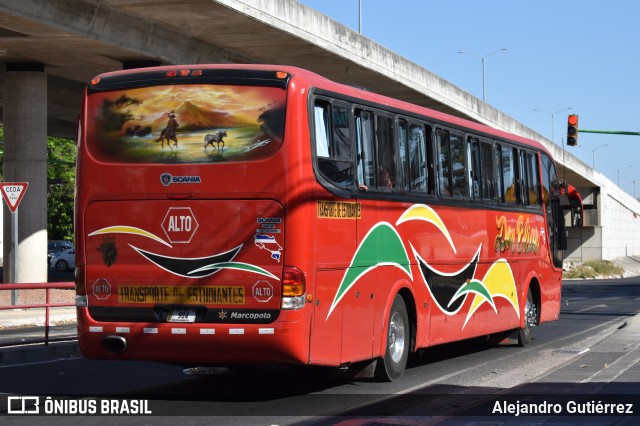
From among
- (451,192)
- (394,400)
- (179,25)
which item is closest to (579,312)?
(179,25)

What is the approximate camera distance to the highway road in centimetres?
1111

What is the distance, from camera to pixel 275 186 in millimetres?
11461

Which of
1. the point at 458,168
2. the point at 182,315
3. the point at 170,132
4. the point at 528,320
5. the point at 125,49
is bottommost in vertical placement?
the point at 528,320

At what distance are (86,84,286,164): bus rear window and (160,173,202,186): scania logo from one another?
17cm

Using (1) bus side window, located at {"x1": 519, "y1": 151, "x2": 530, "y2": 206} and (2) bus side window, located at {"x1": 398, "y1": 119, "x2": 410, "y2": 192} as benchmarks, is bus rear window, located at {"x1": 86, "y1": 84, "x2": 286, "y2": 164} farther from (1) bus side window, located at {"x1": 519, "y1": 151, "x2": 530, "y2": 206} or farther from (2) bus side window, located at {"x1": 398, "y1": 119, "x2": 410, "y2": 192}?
(1) bus side window, located at {"x1": 519, "y1": 151, "x2": 530, "y2": 206}

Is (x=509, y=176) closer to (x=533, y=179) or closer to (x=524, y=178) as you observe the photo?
(x=524, y=178)

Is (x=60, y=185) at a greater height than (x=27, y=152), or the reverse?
(x=60, y=185)

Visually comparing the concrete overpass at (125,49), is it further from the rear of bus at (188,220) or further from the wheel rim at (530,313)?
the rear of bus at (188,220)

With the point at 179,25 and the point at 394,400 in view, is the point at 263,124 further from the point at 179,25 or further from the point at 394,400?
the point at 179,25

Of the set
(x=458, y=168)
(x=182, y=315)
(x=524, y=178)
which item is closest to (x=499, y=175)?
(x=524, y=178)

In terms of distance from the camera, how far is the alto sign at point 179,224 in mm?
11719

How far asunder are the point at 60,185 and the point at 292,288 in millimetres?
68785

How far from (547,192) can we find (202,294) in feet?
35.3

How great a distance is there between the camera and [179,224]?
38.6 ft
